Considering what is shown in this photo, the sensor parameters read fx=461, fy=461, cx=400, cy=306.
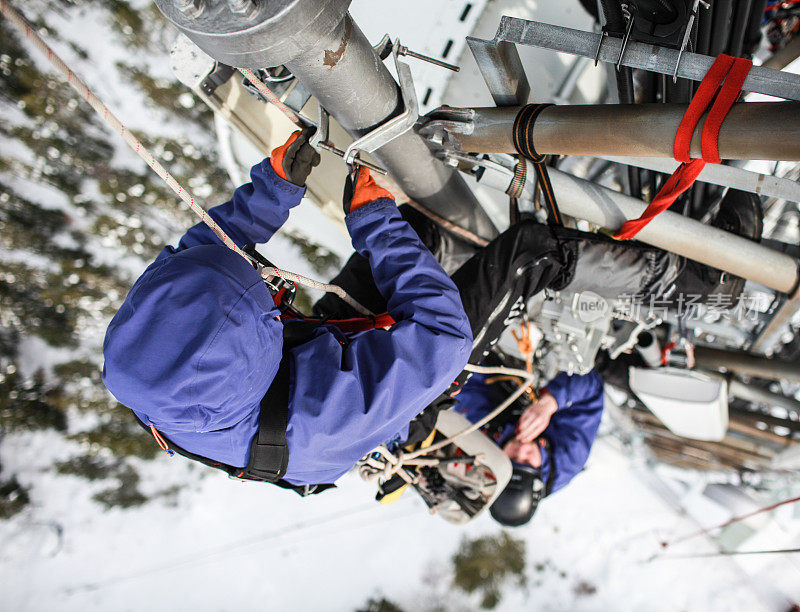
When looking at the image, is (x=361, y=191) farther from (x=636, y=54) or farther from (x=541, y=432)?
(x=541, y=432)

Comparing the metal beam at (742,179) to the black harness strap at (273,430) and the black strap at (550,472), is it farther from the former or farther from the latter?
the black strap at (550,472)

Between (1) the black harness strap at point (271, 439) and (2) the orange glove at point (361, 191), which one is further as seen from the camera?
(2) the orange glove at point (361, 191)

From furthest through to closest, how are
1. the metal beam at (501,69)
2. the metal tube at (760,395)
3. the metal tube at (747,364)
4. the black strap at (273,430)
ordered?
the metal tube at (760,395)
the metal tube at (747,364)
the metal beam at (501,69)
the black strap at (273,430)

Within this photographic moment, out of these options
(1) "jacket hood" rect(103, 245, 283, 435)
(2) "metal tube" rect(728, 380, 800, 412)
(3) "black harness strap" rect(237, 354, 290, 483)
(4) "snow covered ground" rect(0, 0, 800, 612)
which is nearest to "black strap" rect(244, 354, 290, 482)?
(3) "black harness strap" rect(237, 354, 290, 483)

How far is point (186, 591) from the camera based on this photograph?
621cm

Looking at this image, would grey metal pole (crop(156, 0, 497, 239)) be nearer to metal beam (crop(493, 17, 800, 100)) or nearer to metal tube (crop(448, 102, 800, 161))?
metal tube (crop(448, 102, 800, 161))

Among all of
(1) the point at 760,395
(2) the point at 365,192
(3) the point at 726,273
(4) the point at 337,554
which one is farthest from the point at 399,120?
(4) the point at 337,554

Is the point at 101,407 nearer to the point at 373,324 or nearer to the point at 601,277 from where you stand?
the point at 373,324

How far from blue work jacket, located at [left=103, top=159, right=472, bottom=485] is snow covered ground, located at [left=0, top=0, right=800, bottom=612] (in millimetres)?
4144

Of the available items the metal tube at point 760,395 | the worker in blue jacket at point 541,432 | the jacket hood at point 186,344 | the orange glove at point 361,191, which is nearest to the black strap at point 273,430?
the jacket hood at point 186,344

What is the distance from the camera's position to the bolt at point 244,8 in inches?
36.5

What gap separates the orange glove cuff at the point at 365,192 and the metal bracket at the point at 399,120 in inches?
5.4

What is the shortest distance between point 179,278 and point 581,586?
6671 mm

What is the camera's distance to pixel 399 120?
1413mm
